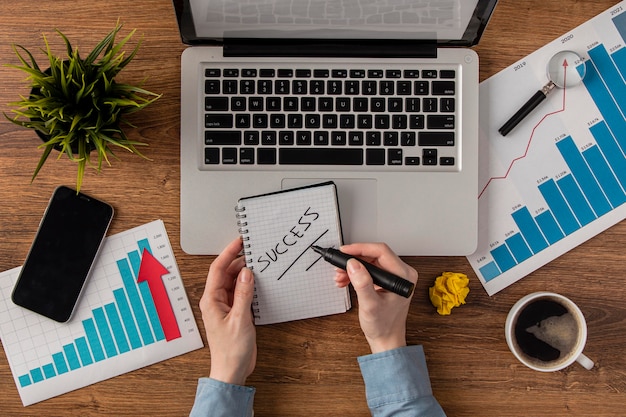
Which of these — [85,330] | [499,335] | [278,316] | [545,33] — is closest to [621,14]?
[545,33]

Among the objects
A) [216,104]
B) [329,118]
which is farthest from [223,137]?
[329,118]

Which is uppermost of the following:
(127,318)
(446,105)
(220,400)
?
(446,105)

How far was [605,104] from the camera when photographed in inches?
33.5

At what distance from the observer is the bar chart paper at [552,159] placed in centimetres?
84

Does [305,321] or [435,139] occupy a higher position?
[435,139]

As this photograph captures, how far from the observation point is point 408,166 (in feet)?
2.63

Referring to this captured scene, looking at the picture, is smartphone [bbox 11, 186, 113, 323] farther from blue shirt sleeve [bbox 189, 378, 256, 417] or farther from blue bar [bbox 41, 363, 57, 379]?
blue shirt sleeve [bbox 189, 378, 256, 417]

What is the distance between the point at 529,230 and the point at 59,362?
0.73 m

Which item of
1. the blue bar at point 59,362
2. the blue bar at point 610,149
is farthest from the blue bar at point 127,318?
the blue bar at point 610,149

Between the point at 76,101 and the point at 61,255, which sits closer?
the point at 76,101

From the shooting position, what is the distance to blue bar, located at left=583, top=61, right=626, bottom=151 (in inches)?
33.5

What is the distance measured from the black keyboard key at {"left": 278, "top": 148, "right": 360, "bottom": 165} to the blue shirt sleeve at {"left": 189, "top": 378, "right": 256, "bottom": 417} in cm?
33

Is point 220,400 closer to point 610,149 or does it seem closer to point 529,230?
point 529,230

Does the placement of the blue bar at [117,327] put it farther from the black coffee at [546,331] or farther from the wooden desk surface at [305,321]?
the black coffee at [546,331]
